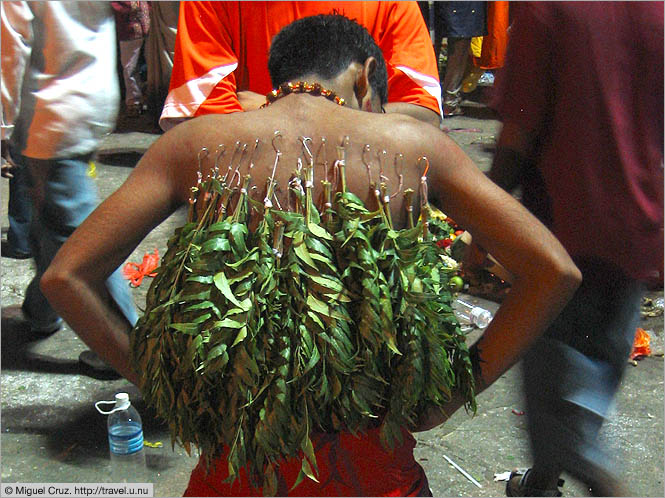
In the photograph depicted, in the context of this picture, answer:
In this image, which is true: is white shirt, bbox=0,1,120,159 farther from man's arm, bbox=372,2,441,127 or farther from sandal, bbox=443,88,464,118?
sandal, bbox=443,88,464,118

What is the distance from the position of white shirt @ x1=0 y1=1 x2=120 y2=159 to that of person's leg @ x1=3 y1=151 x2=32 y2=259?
138 centimetres

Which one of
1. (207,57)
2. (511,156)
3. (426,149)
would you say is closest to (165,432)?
(207,57)

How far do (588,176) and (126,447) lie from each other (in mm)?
1976

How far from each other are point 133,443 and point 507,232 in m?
1.95

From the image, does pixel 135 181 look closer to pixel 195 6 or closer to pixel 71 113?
pixel 195 6

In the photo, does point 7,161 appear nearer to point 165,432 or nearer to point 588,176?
point 165,432

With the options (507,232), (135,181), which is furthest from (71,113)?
(507,232)

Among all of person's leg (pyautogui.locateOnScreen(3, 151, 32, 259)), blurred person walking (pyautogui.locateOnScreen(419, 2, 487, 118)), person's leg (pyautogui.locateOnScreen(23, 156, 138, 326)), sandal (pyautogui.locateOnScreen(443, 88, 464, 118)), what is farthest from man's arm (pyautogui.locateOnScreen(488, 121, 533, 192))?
sandal (pyautogui.locateOnScreen(443, 88, 464, 118))

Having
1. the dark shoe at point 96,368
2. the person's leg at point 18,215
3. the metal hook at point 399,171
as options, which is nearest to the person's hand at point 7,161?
the person's leg at point 18,215

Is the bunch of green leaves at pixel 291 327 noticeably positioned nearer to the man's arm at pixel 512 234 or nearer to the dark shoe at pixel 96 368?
the man's arm at pixel 512 234

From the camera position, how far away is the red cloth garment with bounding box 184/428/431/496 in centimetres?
193

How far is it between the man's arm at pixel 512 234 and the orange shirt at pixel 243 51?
1.21m

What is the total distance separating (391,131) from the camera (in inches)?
73.5

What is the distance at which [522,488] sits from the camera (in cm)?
289
